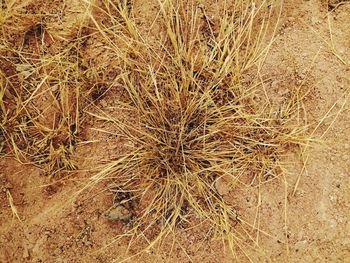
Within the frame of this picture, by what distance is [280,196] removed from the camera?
132cm

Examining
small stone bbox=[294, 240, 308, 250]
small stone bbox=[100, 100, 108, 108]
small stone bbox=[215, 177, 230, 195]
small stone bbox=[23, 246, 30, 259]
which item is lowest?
small stone bbox=[23, 246, 30, 259]

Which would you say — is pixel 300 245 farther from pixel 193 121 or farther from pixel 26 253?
pixel 26 253

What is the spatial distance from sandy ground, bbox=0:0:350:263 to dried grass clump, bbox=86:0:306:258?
0.05m

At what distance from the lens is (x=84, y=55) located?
4.58 feet

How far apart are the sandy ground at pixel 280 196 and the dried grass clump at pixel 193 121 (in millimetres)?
51

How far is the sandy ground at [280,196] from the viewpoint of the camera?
131 centimetres

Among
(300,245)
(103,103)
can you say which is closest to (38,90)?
(103,103)

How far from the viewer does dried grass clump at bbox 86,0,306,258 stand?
1.30 m

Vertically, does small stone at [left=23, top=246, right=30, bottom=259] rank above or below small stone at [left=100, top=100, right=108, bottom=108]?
below

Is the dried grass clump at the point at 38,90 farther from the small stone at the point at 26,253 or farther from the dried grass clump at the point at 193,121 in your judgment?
the small stone at the point at 26,253

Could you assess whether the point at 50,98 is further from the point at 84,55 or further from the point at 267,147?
the point at 267,147

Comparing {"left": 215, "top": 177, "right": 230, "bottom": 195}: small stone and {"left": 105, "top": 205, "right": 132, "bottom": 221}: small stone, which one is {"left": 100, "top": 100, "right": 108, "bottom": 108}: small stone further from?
{"left": 215, "top": 177, "right": 230, "bottom": 195}: small stone

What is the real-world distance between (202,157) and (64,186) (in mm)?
456

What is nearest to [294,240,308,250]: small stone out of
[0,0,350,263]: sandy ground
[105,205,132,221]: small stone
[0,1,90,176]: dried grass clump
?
[0,0,350,263]: sandy ground
